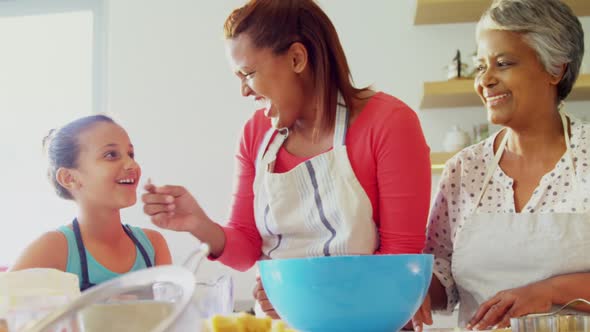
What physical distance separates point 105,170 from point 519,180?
101cm

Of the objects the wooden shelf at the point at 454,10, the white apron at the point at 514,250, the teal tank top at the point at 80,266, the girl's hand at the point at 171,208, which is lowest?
the teal tank top at the point at 80,266

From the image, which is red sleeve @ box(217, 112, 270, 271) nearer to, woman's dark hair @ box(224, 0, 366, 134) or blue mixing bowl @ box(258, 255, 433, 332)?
woman's dark hair @ box(224, 0, 366, 134)

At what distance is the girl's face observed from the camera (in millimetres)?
1727

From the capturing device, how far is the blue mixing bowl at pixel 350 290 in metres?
0.66

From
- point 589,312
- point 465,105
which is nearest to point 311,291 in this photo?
point 589,312

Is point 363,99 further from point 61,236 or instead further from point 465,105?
point 465,105

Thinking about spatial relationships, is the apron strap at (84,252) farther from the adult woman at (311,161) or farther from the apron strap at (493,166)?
the apron strap at (493,166)

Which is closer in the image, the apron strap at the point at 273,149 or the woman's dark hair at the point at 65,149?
the apron strap at the point at 273,149

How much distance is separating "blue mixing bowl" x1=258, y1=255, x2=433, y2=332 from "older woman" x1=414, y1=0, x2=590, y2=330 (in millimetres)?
617

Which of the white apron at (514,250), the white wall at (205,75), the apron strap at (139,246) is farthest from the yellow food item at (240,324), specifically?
the white wall at (205,75)

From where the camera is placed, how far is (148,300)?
0.48 metres

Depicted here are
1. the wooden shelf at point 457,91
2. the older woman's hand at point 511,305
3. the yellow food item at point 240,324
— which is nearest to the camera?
the yellow food item at point 240,324

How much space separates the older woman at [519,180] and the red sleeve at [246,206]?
36 centimetres

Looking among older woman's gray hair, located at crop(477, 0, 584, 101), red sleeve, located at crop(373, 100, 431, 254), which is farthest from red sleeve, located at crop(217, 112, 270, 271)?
older woman's gray hair, located at crop(477, 0, 584, 101)
